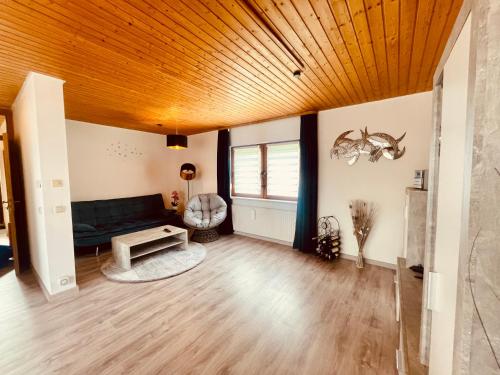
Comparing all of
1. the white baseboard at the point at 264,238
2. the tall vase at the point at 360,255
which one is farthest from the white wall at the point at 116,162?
the tall vase at the point at 360,255

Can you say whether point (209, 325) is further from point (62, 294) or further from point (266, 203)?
point (266, 203)

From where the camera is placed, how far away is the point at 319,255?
10.8 ft

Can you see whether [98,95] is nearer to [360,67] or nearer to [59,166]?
[59,166]

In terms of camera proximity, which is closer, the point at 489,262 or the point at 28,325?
the point at 489,262

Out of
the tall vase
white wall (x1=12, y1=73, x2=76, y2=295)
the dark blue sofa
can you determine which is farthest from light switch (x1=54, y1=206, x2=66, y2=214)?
the tall vase

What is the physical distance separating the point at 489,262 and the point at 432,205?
0.72 m

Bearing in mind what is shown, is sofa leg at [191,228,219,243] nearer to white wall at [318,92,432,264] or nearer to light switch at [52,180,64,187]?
white wall at [318,92,432,264]

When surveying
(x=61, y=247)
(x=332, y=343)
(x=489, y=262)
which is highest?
(x=489, y=262)

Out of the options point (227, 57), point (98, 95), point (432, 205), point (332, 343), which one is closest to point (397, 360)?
point (332, 343)

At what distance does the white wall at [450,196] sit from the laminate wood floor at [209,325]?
43.1 inches

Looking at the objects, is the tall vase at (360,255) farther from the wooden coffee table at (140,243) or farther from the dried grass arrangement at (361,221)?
the wooden coffee table at (140,243)

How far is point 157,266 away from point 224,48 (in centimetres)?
284

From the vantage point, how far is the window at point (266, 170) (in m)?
3.81

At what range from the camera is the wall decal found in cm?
429
